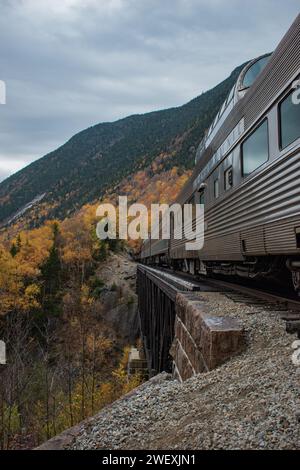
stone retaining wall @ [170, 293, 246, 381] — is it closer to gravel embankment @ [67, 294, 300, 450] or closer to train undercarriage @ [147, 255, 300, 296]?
gravel embankment @ [67, 294, 300, 450]

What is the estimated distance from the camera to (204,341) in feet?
14.8

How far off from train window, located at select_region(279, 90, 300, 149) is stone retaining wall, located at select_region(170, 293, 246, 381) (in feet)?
7.04

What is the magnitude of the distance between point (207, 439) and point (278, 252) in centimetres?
261

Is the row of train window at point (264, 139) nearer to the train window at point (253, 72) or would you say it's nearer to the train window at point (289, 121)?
the train window at point (289, 121)

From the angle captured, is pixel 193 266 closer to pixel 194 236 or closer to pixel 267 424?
pixel 194 236

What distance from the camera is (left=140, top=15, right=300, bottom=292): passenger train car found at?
4.45m

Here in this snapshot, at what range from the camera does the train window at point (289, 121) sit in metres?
4.41

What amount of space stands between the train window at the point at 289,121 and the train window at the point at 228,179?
2.33 meters

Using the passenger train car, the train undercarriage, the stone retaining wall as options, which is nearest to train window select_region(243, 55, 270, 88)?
the passenger train car

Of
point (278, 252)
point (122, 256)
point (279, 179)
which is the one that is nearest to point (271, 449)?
point (278, 252)

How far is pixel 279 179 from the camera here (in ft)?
15.6

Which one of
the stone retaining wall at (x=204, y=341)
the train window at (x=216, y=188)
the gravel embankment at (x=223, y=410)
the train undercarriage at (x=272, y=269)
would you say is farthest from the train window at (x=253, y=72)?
the gravel embankment at (x=223, y=410)

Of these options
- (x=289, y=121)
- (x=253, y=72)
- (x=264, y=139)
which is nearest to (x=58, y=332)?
(x=253, y=72)
